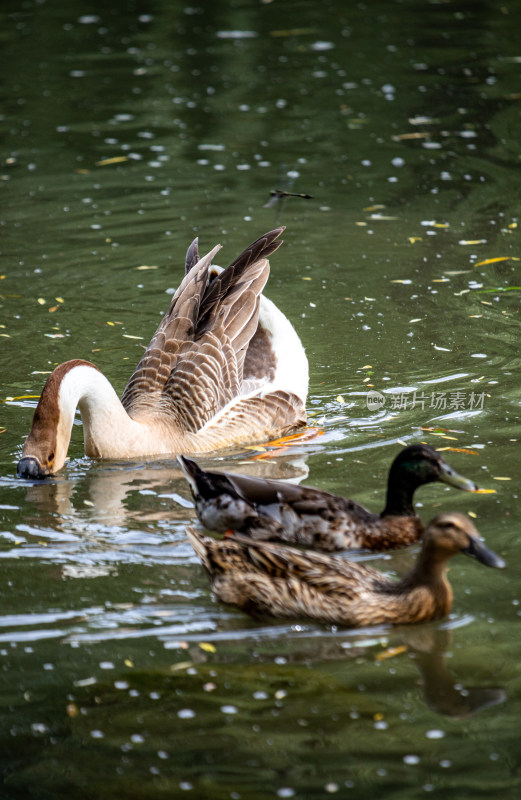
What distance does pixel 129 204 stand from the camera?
48.2 feet

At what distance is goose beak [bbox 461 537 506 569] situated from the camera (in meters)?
6.02

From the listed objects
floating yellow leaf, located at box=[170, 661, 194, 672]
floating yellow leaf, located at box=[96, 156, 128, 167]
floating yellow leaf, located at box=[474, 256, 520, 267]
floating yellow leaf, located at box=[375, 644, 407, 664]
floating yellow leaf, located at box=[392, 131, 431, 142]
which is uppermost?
floating yellow leaf, located at box=[170, 661, 194, 672]

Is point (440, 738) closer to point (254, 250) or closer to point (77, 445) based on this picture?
point (77, 445)

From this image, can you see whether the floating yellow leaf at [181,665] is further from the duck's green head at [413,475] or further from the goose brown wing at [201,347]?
the goose brown wing at [201,347]

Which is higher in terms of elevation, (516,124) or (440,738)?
(440,738)

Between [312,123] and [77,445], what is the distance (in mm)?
9789

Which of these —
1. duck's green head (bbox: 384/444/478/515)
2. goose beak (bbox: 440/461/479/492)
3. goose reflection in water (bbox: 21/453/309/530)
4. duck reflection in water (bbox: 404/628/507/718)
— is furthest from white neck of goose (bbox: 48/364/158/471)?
duck reflection in water (bbox: 404/628/507/718)

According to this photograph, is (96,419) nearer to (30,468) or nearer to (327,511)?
(30,468)

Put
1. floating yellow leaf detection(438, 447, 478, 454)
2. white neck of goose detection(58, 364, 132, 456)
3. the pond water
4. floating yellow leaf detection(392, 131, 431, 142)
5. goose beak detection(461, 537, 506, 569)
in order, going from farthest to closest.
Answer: floating yellow leaf detection(392, 131, 431, 142), floating yellow leaf detection(438, 447, 478, 454), white neck of goose detection(58, 364, 132, 456), goose beak detection(461, 537, 506, 569), the pond water

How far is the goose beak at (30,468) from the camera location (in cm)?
777

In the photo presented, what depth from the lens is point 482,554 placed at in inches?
238

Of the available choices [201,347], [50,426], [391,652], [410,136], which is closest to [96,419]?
[50,426]

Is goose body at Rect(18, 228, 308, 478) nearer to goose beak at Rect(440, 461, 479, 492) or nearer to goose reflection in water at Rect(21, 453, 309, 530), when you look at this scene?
goose reflection in water at Rect(21, 453, 309, 530)

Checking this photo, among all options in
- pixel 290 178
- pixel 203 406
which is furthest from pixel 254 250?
pixel 290 178
